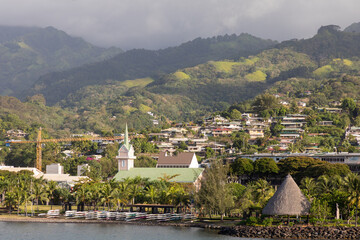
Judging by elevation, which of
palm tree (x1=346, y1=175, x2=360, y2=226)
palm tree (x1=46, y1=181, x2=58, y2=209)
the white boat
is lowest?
the white boat

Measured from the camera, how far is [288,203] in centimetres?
7694

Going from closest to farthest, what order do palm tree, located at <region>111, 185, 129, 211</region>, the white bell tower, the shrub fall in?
1. the shrub
2. palm tree, located at <region>111, 185, 129, 211</region>
3. the white bell tower

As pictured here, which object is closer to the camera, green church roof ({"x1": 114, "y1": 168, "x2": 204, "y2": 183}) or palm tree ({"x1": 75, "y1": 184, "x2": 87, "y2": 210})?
palm tree ({"x1": 75, "y1": 184, "x2": 87, "y2": 210})

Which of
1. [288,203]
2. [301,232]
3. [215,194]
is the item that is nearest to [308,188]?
[215,194]

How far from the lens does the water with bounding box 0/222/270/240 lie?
77812 mm

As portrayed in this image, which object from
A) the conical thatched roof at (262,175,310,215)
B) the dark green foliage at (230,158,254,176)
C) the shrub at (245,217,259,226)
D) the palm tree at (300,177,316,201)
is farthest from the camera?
the dark green foliage at (230,158,254,176)

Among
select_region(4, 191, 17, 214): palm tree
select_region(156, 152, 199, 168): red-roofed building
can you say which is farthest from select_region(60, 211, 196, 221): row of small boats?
select_region(156, 152, 199, 168): red-roofed building

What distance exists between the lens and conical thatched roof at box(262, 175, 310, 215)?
76.5 m

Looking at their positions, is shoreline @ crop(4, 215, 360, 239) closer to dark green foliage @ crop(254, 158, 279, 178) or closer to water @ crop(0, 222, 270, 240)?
water @ crop(0, 222, 270, 240)

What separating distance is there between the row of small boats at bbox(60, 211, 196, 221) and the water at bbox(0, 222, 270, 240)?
4116mm

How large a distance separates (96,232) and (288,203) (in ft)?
79.0

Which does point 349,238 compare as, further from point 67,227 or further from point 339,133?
point 339,133

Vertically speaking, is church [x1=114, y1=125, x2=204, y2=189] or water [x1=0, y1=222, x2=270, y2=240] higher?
church [x1=114, y1=125, x2=204, y2=189]

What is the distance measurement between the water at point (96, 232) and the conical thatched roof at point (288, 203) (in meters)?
6.77
